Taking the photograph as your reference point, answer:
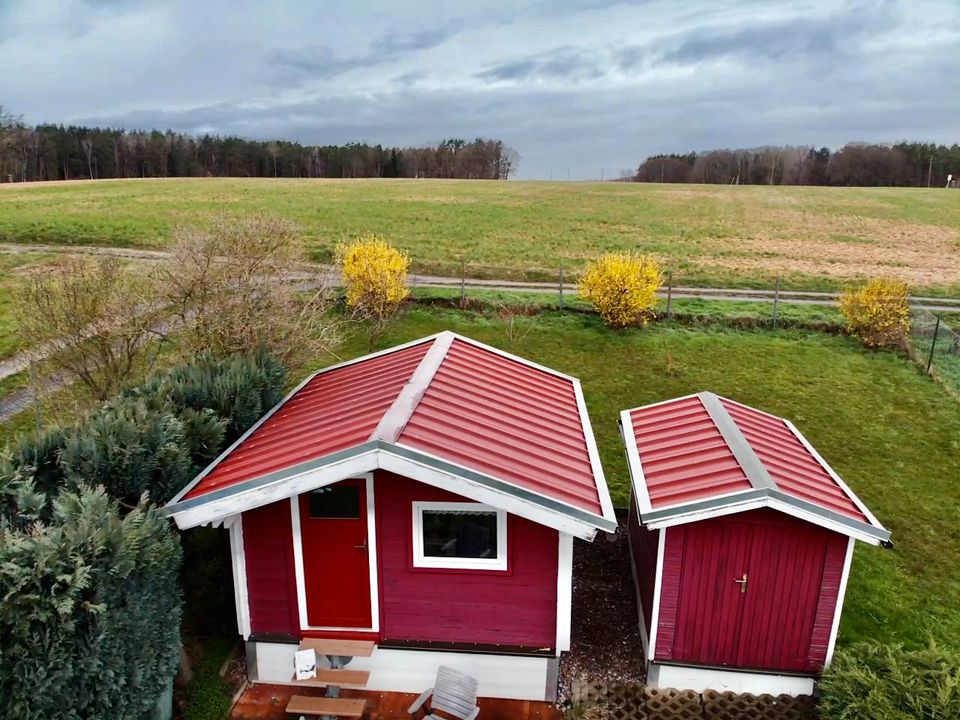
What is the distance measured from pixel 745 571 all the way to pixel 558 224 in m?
43.3

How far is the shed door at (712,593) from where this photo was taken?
8047 millimetres

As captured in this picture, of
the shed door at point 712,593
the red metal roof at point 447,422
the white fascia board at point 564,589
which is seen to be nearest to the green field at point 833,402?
the shed door at point 712,593

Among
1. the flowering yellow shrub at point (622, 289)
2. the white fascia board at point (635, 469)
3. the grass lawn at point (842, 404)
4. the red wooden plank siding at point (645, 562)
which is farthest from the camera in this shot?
the flowering yellow shrub at point (622, 289)

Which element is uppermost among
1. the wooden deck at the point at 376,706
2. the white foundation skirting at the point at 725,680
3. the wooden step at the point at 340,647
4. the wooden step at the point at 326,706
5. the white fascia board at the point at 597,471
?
the white fascia board at the point at 597,471

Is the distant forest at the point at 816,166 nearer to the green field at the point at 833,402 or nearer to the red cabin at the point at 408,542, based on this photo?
the green field at the point at 833,402

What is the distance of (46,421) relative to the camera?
1494 centimetres

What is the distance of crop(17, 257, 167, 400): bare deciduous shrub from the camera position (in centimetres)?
1234

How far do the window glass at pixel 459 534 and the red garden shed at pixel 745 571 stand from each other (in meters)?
1.80

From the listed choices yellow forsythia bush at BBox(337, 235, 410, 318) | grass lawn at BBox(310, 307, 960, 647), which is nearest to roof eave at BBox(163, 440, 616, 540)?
grass lawn at BBox(310, 307, 960, 647)

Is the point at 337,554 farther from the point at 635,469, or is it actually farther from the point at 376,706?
the point at 635,469

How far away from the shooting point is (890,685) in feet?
24.3

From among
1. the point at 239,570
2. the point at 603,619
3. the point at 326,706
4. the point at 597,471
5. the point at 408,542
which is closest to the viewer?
the point at 326,706

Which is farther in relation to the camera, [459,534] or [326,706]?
[459,534]

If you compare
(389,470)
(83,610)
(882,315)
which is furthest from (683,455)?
(882,315)
